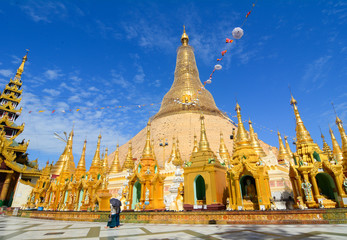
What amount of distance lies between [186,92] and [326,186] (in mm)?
33872

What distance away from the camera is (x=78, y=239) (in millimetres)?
5949

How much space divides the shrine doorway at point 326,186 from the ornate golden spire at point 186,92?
3006 cm

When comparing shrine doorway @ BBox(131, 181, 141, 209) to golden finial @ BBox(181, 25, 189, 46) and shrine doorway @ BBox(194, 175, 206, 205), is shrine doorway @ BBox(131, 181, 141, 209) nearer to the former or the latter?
shrine doorway @ BBox(194, 175, 206, 205)

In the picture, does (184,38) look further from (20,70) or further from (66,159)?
(66,159)

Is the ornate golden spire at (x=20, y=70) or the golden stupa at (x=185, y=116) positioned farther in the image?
the golden stupa at (x=185, y=116)

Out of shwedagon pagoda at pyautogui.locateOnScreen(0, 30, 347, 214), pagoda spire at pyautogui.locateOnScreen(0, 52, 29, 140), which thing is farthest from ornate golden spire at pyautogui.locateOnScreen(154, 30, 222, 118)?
pagoda spire at pyautogui.locateOnScreen(0, 52, 29, 140)

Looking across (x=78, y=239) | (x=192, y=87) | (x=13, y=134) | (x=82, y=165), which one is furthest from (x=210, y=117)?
(x=78, y=239)

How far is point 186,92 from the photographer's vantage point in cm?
4444

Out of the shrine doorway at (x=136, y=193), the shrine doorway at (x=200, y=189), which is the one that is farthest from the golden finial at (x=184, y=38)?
the shrine doorway at (x=200, y=189)

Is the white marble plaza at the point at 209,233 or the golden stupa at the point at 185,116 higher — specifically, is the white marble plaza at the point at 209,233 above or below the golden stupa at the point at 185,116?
below

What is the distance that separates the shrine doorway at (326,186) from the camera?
11930 millimetres

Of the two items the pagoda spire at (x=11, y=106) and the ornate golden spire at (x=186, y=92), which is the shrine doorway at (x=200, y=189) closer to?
the pagoda spire at (x=11, y=106)

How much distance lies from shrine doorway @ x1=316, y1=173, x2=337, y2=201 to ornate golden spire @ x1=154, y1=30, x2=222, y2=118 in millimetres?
30064

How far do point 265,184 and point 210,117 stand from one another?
107 ft
